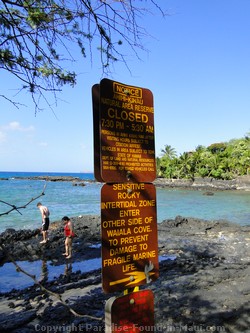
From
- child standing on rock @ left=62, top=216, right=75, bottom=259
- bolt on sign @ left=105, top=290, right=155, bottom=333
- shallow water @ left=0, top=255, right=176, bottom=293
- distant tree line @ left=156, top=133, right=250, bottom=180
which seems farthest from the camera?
distant tree line @ left=156, top=133, right=250, bottom=180

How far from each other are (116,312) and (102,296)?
584 centimetres

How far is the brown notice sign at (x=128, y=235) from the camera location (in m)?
2.25

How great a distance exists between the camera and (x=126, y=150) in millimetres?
2430

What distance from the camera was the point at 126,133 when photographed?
2.44 meters

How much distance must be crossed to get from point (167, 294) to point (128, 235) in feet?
18.8

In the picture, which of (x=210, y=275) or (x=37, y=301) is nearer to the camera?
(x=37, y=301)

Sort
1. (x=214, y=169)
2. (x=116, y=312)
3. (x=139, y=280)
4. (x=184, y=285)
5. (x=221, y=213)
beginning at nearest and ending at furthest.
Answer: (x=116, y=312) < (x=139, y=280) < (x=184, y=285) < (x=221, y=213) < (x=214, y=169)

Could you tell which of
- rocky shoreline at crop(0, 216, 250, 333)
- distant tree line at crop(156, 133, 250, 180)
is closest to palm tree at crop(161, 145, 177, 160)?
distant tree line at crop(156, 133, 250, 180)

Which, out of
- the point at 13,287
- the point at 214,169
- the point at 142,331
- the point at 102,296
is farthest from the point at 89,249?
the point at 214,169

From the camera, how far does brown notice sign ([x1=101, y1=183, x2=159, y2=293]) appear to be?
2248mm

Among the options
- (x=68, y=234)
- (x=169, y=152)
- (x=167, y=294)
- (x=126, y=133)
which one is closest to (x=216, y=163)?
(x=169, y=152)

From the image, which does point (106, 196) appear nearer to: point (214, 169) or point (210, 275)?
point (210, 275)

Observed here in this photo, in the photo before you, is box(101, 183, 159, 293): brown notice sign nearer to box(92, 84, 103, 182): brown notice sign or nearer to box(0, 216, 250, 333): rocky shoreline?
box(92, 84, 103, 182): brown notice sign

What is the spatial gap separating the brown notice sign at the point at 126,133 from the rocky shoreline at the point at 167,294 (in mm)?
872
